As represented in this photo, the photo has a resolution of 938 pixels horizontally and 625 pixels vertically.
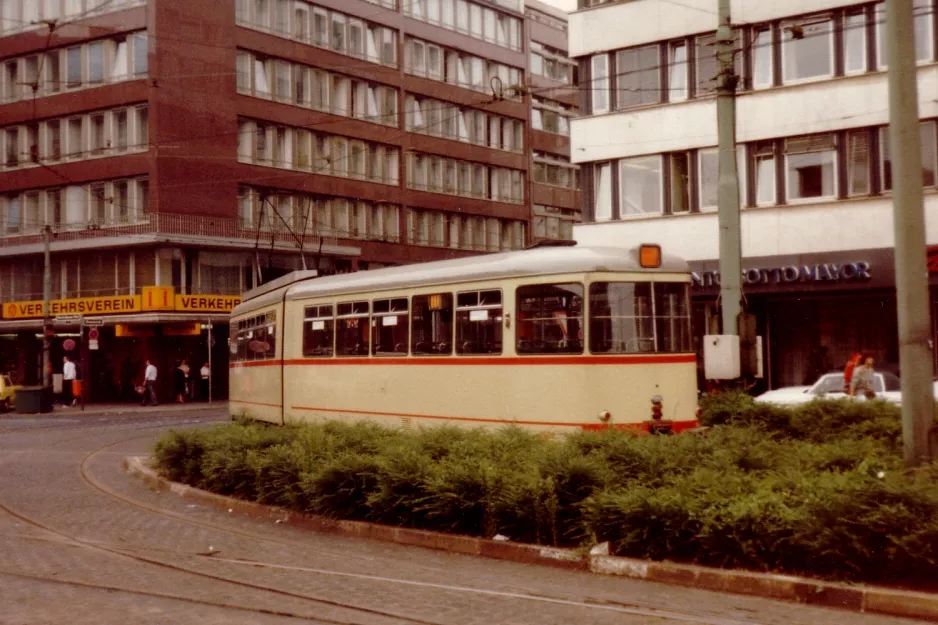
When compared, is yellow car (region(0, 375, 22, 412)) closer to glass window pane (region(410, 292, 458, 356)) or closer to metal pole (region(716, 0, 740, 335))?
glass window pane (region(410, 292, 458, 356))

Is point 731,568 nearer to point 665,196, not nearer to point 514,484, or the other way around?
point 514,484

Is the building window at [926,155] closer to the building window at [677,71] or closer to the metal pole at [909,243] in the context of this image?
the building window at [677,71]

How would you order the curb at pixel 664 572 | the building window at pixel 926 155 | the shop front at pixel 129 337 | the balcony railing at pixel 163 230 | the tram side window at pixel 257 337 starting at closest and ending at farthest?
the curb at pixel 664 572, the tram side window at pixel 257 337, the building window at pixel 926 155, the balcony railing at pixel 163 230, the shop front at pixel 129 337

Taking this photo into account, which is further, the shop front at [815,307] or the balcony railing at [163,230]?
the balcony railing at [163,230]

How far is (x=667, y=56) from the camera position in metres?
33.2

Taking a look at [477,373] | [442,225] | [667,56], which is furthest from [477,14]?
[477,373]

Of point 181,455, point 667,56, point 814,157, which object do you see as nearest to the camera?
point 181,455

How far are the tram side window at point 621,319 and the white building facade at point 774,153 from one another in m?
15.1

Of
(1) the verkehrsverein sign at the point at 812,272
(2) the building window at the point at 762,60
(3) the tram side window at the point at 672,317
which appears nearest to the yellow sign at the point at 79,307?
(1) the verkehrsverein sign at the point at 812,272

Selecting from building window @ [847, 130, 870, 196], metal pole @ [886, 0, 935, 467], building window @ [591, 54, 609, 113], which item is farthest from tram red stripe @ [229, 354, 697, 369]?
building window @ [591, 54, 609, 113]

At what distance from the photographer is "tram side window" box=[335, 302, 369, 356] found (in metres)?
19.7

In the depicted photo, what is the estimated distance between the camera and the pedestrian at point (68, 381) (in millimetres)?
44622

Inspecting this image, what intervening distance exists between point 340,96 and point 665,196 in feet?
92.0

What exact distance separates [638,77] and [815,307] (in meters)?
8.19
